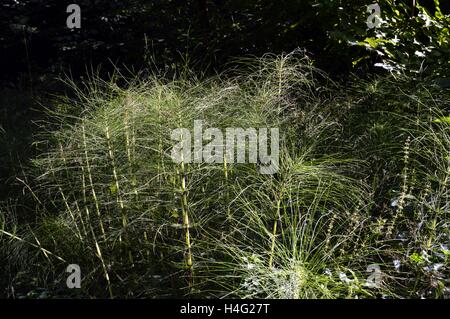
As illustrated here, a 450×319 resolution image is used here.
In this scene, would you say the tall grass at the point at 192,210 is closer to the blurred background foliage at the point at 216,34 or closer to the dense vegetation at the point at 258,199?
→ the dense vegetation at the point at 258,199

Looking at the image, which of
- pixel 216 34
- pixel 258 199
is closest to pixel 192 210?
pixel 258 199

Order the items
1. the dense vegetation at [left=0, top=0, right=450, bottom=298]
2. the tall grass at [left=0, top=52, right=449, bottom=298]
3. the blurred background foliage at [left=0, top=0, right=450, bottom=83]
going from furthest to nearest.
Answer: the blurred background foliage at [left=0, top=0, right=450, bottom=83]
the tall grass at [left=0, top=52, right=449, bottom=298]
the dense vegetation at [left=0, top=0, right=450, bottom=298]

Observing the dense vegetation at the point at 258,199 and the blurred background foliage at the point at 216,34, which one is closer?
the dense vegetation at the point at 258,199

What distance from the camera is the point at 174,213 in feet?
9.76

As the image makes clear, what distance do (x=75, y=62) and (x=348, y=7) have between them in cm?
388

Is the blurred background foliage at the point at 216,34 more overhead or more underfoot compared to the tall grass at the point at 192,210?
more overhead

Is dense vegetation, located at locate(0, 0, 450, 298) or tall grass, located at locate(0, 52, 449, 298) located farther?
tall grass, located at locate(0, 52, 449, 298)

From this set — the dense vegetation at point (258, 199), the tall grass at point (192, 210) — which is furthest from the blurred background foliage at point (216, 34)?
the tall grass at point (192, 210)

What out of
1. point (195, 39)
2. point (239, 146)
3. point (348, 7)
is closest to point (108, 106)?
point (239, 146)

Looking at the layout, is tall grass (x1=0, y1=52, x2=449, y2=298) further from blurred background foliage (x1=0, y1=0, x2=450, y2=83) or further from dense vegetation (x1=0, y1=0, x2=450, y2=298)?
blurred background foliage (x1=0, y1=0, x2=450, y2=83)

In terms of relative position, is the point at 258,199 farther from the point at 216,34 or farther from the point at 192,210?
the point at 216,34

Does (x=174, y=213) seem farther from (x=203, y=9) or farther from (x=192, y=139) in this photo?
(x=203, y=9)

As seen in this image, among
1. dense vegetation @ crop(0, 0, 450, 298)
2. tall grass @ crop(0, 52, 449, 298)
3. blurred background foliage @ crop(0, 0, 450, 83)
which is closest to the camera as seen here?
dense vegetation @ crop(0, 0, 450, 298)

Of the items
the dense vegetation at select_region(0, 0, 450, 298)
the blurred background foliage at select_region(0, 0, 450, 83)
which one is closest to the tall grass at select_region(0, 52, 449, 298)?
the dense vegetation at select_region(0, 0, 450, 298)
